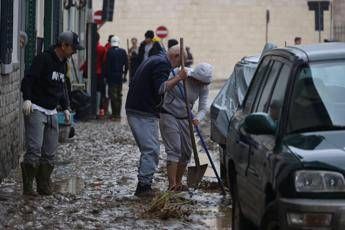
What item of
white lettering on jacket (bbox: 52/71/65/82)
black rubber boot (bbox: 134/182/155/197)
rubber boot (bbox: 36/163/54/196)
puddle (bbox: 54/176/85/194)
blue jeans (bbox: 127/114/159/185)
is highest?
white lettering on jacket (bbox: 52/71/65/82)

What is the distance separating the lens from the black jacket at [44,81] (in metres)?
10.2

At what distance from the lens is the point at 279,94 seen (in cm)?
708

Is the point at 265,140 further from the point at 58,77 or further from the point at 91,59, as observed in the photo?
the point at 91,59

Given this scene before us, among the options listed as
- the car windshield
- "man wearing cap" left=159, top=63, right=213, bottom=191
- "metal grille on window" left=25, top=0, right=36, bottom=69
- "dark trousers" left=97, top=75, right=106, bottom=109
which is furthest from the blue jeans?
"dark trousers" left=97, top=75, right=106, bottom=109

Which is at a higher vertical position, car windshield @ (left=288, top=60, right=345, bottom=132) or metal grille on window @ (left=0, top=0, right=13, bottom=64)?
metal grille on window @ (left=0, top=0, right=13, bottom=64)

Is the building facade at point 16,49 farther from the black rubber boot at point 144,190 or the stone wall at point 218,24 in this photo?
the stone wall at point 218,24

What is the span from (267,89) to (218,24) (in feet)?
127

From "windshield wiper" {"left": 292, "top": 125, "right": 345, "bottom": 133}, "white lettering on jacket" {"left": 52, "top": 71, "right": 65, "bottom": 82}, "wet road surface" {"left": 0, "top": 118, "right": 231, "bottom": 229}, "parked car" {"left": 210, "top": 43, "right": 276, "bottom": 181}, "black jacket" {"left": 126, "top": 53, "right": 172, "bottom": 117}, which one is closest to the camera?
"windshield wiper" {"left": 292, "top": 125, "right": 345, "bottom": 133}

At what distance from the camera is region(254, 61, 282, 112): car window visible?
7.46 metres

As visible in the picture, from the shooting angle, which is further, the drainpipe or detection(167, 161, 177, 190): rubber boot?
the drainpipe

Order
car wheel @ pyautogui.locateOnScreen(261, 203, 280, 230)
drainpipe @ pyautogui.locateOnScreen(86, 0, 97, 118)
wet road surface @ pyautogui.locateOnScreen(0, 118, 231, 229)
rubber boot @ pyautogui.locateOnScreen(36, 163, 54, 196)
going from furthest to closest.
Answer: drainpipe @ pyautogui.locateOnScreen(86, 0, 97, 118)
rubber boot @ pyautogui.locateOnScreen(36, 163, 54, 196)
wet road surface @ pyautogui.locateOnScreen(0, 118, 231, 229)
car wheel @ pyautogui.locateOnScreen(261, 203, 280, 230)

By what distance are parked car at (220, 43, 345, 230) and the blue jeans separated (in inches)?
103

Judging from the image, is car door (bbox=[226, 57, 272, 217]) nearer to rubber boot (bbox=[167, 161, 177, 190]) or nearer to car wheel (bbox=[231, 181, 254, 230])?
car wheel (bbox=[231, 181, 254, 230])

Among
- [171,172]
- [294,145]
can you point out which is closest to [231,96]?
[171,172]
